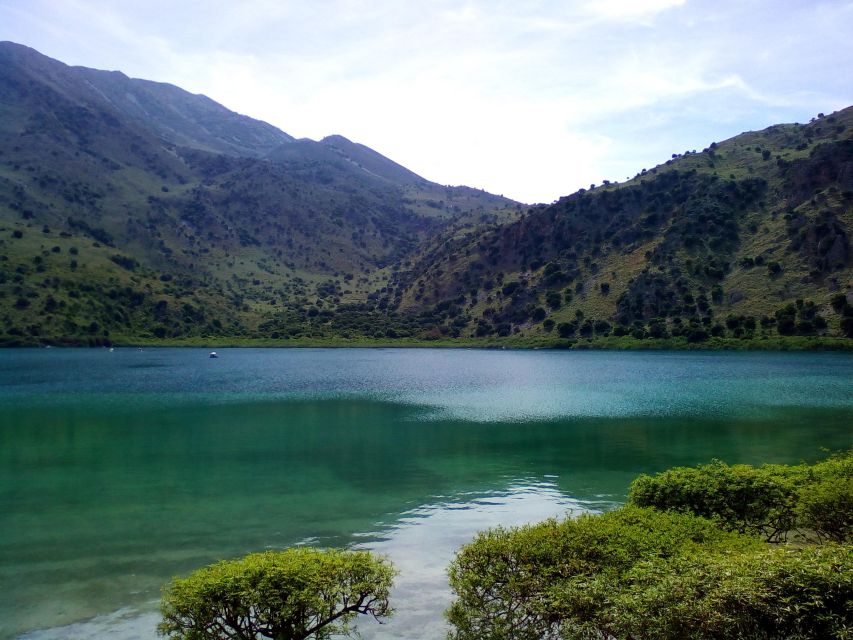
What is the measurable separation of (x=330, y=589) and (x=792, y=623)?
8.09 m

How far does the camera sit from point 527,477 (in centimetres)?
3281

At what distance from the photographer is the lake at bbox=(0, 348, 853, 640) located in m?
19.6

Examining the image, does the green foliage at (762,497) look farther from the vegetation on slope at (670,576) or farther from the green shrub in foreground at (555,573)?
the green shrub in foreground at (555,573)

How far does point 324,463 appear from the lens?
3712 centimetres

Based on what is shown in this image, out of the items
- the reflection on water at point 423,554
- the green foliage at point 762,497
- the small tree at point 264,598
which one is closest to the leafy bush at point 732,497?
the green foliage at point 762,497

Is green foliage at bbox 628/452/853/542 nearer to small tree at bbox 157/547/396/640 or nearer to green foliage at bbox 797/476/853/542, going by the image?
green foliage at bbox 797/476/853/542

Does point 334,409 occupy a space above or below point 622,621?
below

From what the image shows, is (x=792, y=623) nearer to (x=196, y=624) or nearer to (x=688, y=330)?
(x=196, y=624)

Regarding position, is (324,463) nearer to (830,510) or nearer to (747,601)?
(830,510)

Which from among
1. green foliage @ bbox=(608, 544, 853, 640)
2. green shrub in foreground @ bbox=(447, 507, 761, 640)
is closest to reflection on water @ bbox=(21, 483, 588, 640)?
green shrub in foreground @ bbox=(447, 507, 761, 640)

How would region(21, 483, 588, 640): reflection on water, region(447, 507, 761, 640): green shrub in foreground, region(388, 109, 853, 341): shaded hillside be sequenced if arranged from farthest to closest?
region(388, 109, 853, 341): shaded hillside < region(21, 483, 588, 640): reflection on water < region(447, 507, 761, 640): green shrub in foreground

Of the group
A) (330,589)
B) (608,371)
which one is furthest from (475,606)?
(608,371)

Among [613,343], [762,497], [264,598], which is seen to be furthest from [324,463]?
[613,343]

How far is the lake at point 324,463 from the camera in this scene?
19.6 metres
